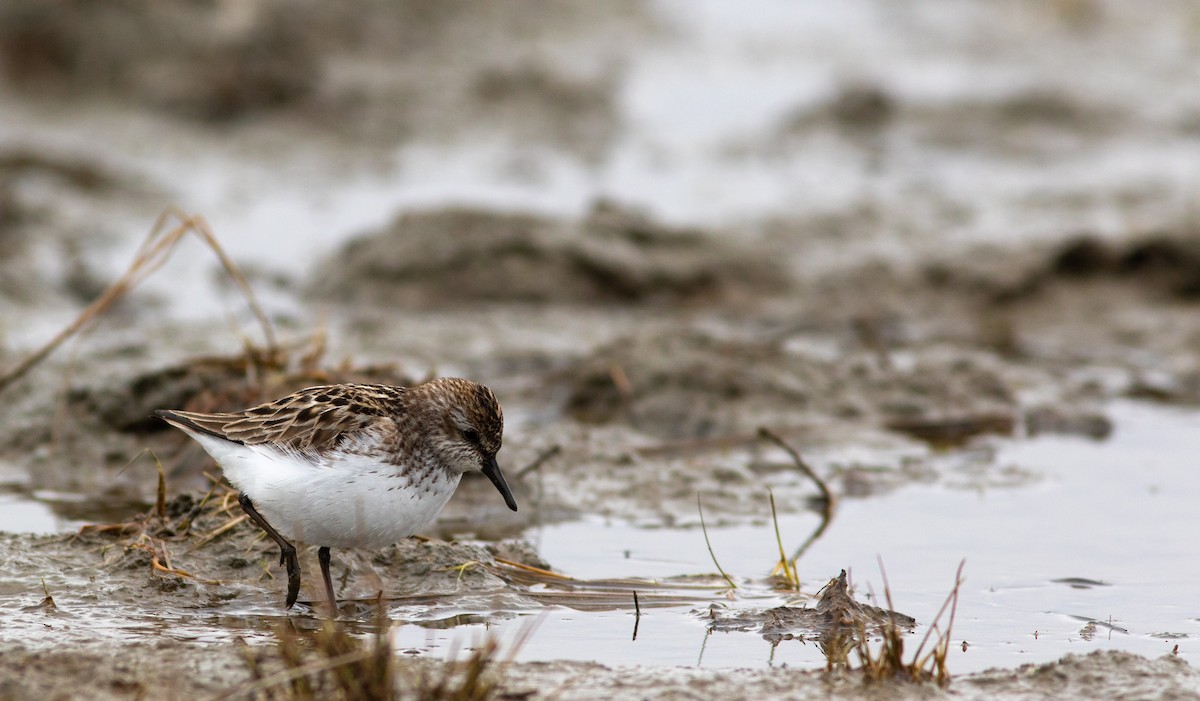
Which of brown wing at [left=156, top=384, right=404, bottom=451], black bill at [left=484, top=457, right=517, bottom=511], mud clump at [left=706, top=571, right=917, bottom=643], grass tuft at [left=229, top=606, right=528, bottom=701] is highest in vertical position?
brown wing at [left=156, top=384, right=404, bottom=451]

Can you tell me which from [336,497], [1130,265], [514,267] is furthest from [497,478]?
[1130,265]

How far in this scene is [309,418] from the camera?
538 cm

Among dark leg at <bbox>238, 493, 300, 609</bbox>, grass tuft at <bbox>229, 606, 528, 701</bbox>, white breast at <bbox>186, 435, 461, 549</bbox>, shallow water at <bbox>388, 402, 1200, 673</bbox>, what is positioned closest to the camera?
grass tuft at <bbox>229, 606, 528, 701</bbox>

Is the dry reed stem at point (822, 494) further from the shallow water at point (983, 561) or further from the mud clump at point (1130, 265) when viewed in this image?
the mud clump at point (1130, 265)

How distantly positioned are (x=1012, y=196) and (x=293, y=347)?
26.1ft

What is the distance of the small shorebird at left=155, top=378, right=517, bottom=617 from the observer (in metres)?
5.16

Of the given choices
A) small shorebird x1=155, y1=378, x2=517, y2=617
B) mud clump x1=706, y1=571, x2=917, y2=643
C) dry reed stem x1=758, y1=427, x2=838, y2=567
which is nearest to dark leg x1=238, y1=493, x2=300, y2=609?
small shorebird x1=155, y1=378, x2=517, y2=617

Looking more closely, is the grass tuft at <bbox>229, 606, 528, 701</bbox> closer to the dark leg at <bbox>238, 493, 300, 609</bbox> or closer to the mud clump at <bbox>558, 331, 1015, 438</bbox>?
the dark leg at <bbox>238, 493, 300, 609</bbox>

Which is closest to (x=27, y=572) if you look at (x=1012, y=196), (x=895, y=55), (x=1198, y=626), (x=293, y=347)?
(x=293, y=347)

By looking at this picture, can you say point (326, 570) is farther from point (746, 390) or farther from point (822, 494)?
point (746, 390)

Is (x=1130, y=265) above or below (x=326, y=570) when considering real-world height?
above

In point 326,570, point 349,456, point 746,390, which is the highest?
point 746,390

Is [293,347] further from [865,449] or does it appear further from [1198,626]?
[1198,626]

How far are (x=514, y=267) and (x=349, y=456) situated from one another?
5.88 m
